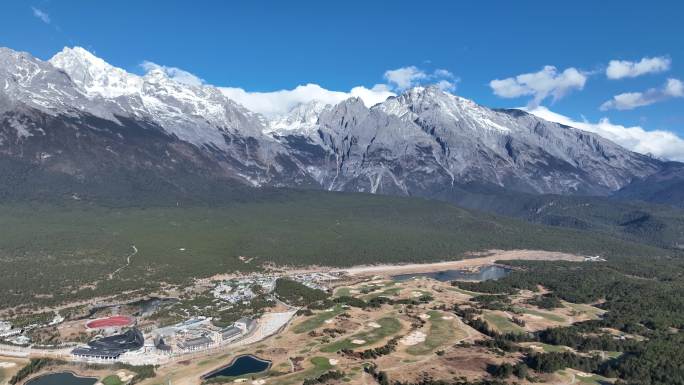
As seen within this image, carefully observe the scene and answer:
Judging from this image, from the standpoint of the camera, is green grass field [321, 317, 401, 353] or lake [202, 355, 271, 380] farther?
green grass field [321, 317, 401, 353]

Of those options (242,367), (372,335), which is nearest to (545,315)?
(372,335)

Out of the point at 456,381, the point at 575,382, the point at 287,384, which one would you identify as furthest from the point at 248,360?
the point at 575,382

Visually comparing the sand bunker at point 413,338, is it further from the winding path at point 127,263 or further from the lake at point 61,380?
the winding path at point 127,263

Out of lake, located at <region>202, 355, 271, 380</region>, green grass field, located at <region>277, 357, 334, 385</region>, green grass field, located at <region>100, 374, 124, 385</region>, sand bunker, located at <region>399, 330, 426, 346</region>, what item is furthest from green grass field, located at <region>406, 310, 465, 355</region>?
green grass field, located at <region>100, 374, 124, 385</region>

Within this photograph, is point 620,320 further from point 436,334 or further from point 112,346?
point 112,346

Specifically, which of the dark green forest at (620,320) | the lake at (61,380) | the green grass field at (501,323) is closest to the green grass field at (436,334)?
the dark green forest at (620,320)

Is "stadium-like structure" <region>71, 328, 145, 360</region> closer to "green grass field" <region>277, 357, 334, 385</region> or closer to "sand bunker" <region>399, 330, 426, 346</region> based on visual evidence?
"green grass field" <region>277, 357, 334, 385</region>
